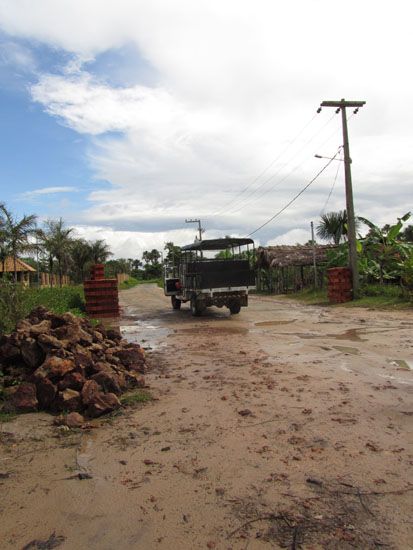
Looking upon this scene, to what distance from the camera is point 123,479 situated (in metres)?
4.00

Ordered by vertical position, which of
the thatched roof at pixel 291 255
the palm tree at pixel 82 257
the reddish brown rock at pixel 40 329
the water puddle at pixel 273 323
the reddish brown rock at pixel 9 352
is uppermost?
the palm tree at pixel 82 257

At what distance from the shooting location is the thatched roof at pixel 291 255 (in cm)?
→ 3116

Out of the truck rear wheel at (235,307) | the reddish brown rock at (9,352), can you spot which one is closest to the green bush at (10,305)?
the reddish brown rock at (9,352)

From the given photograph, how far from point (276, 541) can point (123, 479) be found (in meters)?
1.48

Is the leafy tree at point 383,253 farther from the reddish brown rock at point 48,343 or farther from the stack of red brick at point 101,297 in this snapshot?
the reddish brown rock at point 48,343

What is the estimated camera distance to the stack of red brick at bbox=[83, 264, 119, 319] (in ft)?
64.7

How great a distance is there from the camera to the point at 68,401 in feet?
19.1

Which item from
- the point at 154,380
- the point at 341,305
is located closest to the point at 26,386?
the point at 154,380

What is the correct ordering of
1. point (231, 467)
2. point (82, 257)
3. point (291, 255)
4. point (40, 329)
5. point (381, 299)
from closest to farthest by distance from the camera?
point (231, 467), point (40, 329), point (381, 299), point (291, 255), point (82, 257)

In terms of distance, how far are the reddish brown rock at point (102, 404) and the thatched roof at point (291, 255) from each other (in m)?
25.7

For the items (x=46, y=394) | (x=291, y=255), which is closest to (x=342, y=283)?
(x=291, y=255)

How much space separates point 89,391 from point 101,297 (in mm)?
14248

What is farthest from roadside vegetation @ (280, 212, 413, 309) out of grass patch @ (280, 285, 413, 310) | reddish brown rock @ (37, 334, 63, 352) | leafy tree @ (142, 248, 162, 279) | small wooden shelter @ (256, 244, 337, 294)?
leafy tree @ (142, 248, 162, 279)

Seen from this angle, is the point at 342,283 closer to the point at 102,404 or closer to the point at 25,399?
the point at 102,404
